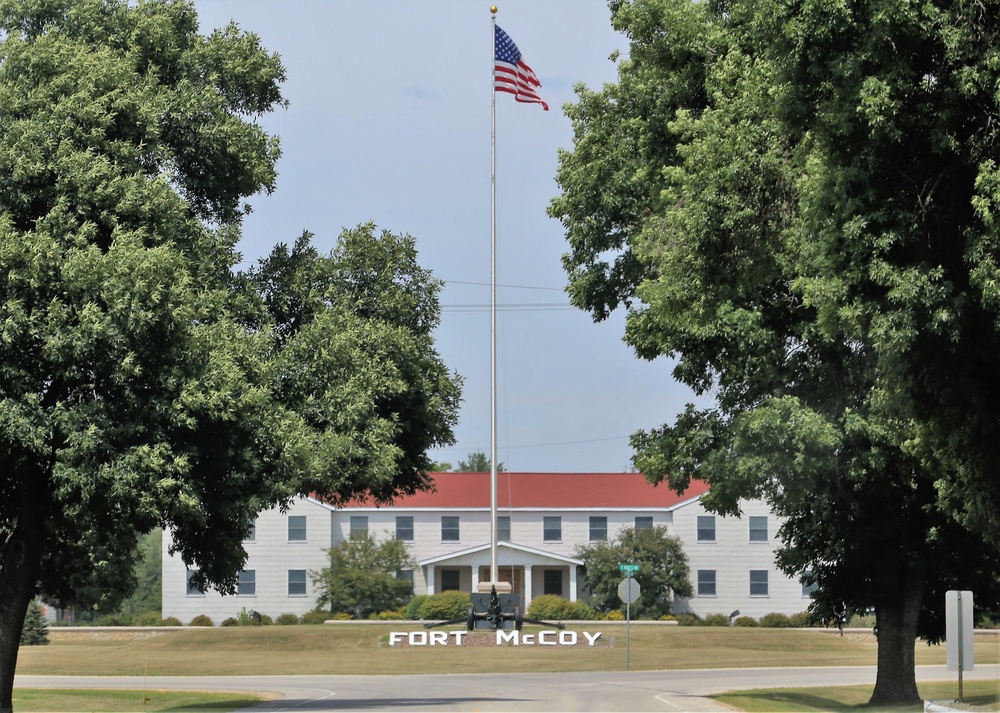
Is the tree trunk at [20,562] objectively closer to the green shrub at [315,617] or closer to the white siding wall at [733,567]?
the green shrub at [315,617]

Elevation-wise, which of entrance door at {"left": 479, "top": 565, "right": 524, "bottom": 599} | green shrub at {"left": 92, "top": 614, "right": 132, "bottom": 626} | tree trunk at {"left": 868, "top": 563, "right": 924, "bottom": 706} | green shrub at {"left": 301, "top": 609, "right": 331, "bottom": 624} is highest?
tree trunk at {"left": 868, "top": 563, "right": 924, "bottom": 706}

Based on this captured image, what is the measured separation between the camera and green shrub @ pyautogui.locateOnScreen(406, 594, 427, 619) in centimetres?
6328

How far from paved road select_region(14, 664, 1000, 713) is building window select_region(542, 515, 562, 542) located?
2726 centimetres

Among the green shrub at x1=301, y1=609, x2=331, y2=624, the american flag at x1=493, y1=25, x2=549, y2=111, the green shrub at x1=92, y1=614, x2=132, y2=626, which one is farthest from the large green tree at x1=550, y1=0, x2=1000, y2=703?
the green shrub at x1=92, y1=614, x2=132, y2=626

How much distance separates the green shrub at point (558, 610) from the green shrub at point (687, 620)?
4225 mm

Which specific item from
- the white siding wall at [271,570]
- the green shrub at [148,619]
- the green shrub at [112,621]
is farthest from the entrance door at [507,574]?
the green shrub at [112,621]

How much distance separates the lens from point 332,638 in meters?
55.7

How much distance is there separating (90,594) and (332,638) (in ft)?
71.7

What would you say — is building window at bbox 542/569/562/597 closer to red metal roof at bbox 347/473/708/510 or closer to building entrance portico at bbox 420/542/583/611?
building entrance portico at bbox 420/542/583/611

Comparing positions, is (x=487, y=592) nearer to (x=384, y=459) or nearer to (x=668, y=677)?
(x=668, y=677)

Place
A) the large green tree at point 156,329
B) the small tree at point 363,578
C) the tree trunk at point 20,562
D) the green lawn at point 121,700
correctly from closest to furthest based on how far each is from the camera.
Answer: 1. the large green tree at point 156,329
2. the tree trunk at point 20,562
3. the green lawn at point 121,700
4. the small tree at point 363,578

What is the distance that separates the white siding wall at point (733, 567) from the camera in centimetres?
6800

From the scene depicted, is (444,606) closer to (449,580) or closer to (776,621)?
(449,580)

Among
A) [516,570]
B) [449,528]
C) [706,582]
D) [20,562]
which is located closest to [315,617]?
[449,528]
